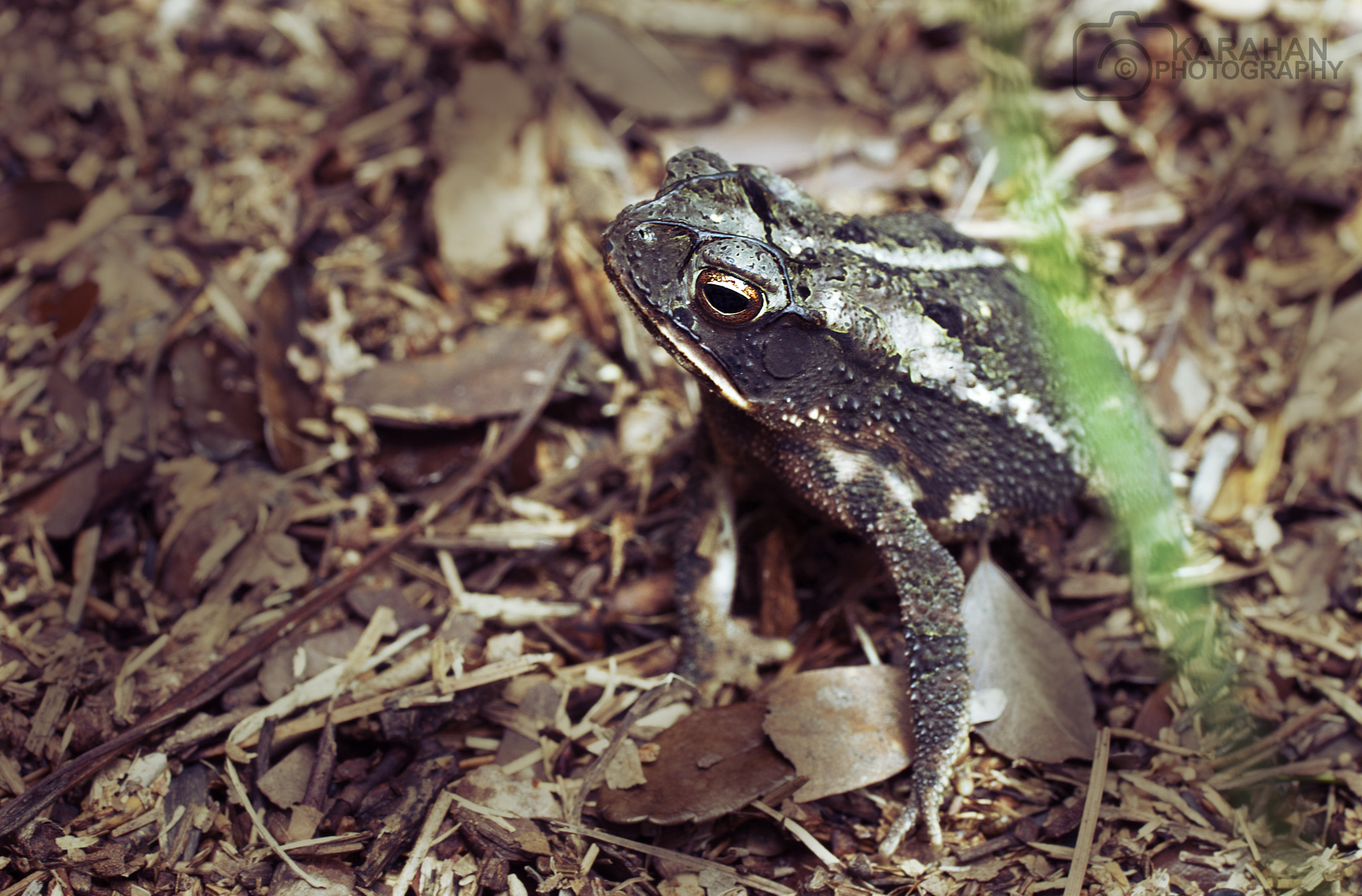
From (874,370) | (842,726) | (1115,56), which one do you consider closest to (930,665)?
(842,726)

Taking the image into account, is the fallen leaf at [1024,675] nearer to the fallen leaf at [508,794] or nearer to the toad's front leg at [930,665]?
the toad's front leg at [930,665]

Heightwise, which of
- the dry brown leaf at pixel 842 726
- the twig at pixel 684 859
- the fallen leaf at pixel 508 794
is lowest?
the fallen leaf at pixel 508 794

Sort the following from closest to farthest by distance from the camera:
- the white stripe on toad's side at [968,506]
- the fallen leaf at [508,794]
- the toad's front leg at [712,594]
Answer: the fallen leaf at [508,794] < the white stripe on toad's side at [968,506] < the toad's front leg at [712,594]

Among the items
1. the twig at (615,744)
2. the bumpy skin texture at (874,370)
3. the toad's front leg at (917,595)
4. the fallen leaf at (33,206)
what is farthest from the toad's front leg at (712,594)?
the fallen leaf at (33,206)

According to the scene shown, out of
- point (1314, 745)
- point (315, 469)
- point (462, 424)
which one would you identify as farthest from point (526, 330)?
point (1314, 745)

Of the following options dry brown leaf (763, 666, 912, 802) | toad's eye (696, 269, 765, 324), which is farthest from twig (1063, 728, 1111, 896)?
toad's eye (696, 269, 765, 324)

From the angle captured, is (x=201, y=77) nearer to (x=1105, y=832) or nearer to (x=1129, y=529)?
(x=1129, y=529)

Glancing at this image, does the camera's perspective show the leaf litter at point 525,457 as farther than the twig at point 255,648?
Yes
